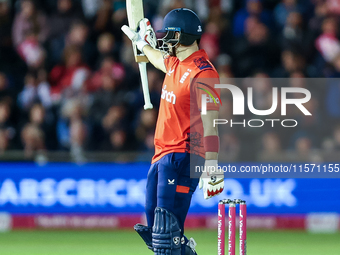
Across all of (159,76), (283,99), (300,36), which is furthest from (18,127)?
(300,36)

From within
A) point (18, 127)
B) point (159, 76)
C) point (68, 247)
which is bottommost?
point (68, 247)

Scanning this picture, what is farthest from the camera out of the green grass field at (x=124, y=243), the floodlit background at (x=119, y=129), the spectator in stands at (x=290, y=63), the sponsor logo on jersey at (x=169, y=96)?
the spectator in stands at (x=290, y=63)

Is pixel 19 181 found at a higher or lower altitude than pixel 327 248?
higher

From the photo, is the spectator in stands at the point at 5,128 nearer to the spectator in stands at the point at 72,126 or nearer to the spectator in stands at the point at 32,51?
the spectator in stands at the point at 72,126

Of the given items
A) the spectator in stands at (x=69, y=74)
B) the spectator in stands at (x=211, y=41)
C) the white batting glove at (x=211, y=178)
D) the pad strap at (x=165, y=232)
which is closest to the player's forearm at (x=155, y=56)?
the white batting glove at (x=211, y=178)

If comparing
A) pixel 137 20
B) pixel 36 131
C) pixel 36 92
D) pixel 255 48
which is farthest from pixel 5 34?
pixel 137 20

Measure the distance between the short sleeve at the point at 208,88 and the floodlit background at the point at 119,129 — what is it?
11.6ft

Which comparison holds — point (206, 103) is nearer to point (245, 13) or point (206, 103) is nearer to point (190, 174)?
point (190, 174)

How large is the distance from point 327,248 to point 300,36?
15.0 feet

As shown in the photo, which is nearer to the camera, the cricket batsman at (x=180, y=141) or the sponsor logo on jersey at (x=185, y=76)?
the cricket batsman at (x=180, y=141)

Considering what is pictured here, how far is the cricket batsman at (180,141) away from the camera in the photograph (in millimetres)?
5953

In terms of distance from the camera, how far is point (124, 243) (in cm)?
971

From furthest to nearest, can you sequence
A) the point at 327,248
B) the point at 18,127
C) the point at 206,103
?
the point at 18,127
the point at 327,248
the point at 206,103

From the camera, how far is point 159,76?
464 inches
